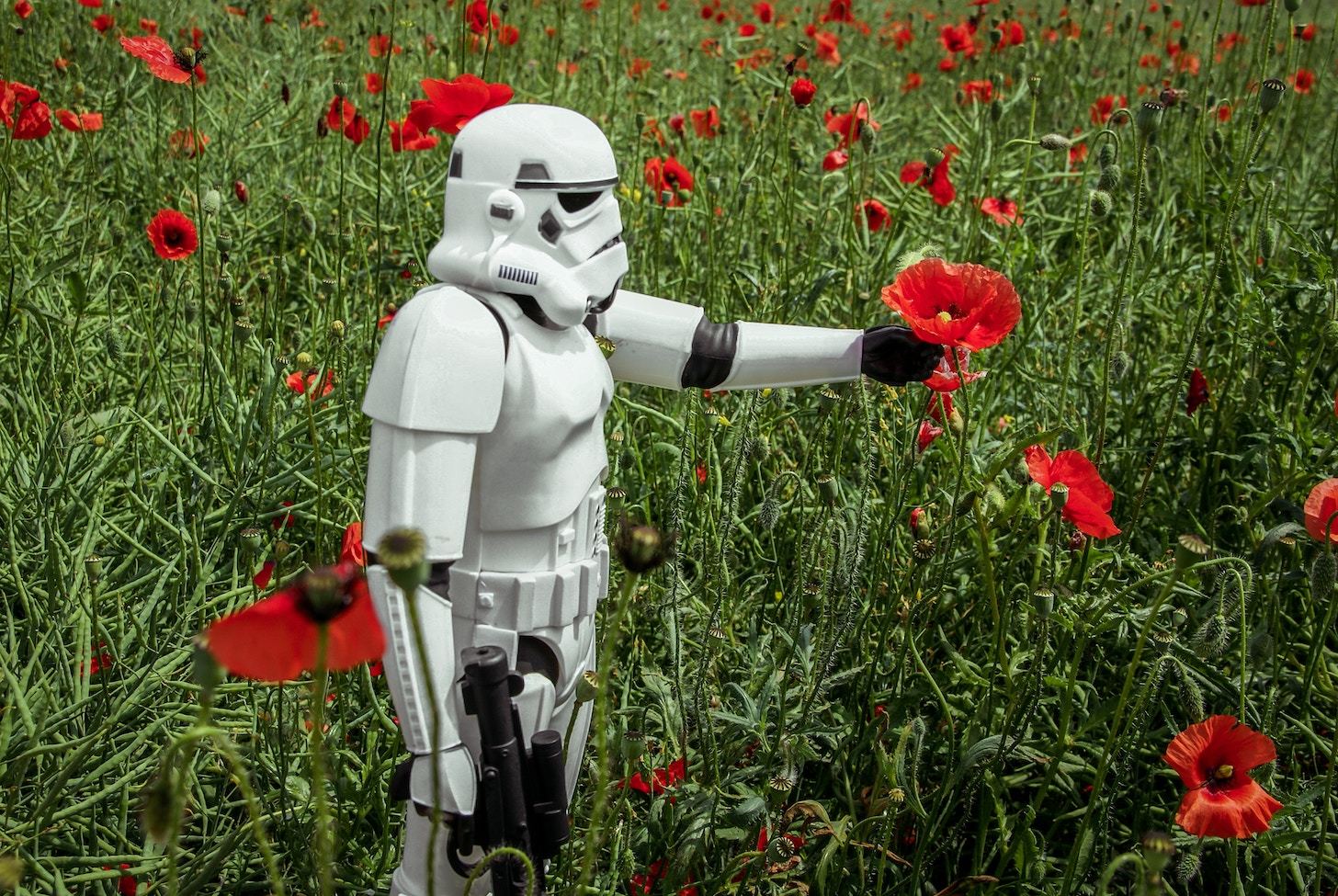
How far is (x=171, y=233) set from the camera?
6.39 feet

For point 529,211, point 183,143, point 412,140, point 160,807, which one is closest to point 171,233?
point 412,140

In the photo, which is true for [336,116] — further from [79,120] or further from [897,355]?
[897,355]

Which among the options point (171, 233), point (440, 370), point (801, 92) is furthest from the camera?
point (801, 92)

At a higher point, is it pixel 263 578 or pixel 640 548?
pixel 640 548

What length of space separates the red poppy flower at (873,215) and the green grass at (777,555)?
0.16 ft

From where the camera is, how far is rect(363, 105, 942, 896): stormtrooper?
110cm

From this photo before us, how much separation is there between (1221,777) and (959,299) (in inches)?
22.8

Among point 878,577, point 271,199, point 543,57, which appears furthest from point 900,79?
point 878,577

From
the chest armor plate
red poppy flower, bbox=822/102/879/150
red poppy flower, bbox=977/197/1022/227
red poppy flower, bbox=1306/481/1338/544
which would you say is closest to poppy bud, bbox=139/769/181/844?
the chest armor plate

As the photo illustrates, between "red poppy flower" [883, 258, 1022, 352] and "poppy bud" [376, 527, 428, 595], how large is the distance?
775 millimetres

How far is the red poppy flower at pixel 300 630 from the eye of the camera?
2.15 feet

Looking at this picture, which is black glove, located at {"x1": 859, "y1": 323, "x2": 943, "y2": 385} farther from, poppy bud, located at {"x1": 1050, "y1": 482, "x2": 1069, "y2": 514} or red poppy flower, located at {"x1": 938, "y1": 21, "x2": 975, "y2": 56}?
red poppy flower, located at {"x1": 938, "y1": 21, "x2": 975, "y2": 56}

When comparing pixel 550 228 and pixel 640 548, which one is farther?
pixel 550 228

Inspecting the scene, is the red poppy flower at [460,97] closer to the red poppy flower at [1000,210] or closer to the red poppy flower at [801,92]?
the red poppy flower at [801,92]
